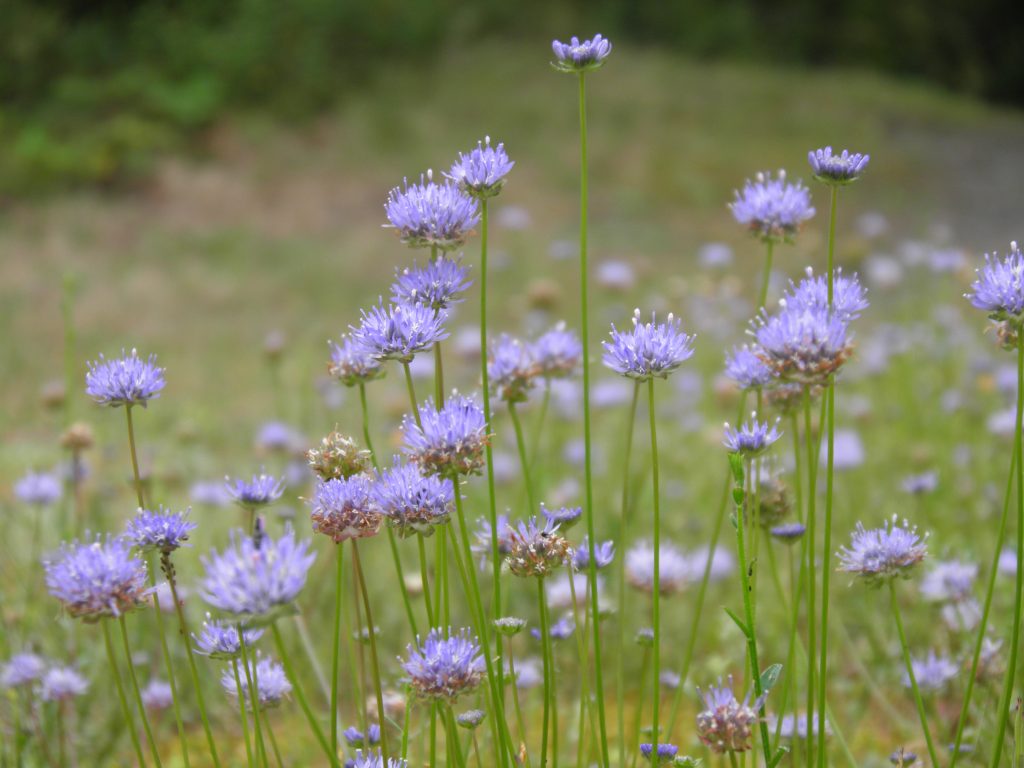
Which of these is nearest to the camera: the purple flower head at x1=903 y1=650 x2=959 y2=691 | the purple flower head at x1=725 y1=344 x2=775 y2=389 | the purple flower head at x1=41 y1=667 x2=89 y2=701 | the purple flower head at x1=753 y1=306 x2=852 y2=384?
the purple flower head at x1=753 y1=306 x2=852 y2=384

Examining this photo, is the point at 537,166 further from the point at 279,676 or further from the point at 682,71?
the point at 279,676

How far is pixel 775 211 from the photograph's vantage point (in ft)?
4.02

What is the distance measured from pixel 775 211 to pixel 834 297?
0.81 feet

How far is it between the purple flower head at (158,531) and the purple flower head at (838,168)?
660 mm

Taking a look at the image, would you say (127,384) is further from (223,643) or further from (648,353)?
(648,353)

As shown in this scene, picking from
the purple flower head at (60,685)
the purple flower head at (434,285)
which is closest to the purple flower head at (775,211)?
the purple flower head at (434,285)

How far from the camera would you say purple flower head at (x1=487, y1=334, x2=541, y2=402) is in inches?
49.6

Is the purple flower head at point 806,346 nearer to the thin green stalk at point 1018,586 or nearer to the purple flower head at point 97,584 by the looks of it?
the thin green stalk at point 1018,586

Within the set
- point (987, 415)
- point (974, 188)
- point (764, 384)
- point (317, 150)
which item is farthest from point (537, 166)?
point (764, 384)

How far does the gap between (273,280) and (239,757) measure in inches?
227

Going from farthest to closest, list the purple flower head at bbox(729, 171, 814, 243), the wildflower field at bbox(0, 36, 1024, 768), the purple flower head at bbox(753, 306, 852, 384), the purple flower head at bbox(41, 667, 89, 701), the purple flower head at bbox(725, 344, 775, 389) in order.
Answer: the purple flower head at bbox(41, 667, 89, 701) < the purple flower head at bbox(729, 171, 814, 243) < the purple flower head at bbox(725, 344, 775, 389) < the wildflower field at bbox(0, 36, 1024, 768) < the purple flower head at bbox(753, 306, 852, 384)

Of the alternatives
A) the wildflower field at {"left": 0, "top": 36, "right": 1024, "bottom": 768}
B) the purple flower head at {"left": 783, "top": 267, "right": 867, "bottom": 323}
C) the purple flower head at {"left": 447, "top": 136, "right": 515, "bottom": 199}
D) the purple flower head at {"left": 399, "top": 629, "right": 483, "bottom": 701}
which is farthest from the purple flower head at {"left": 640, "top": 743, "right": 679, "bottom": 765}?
the purple flower head at {"left": 447, "top": 136, "right": 515, "bottom": 199}

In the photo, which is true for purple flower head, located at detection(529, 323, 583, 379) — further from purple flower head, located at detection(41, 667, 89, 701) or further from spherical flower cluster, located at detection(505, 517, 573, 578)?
purple flower head, located at detection(41, 667, 89, 701)

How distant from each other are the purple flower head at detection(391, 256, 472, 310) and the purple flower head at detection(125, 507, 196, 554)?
0.28m
